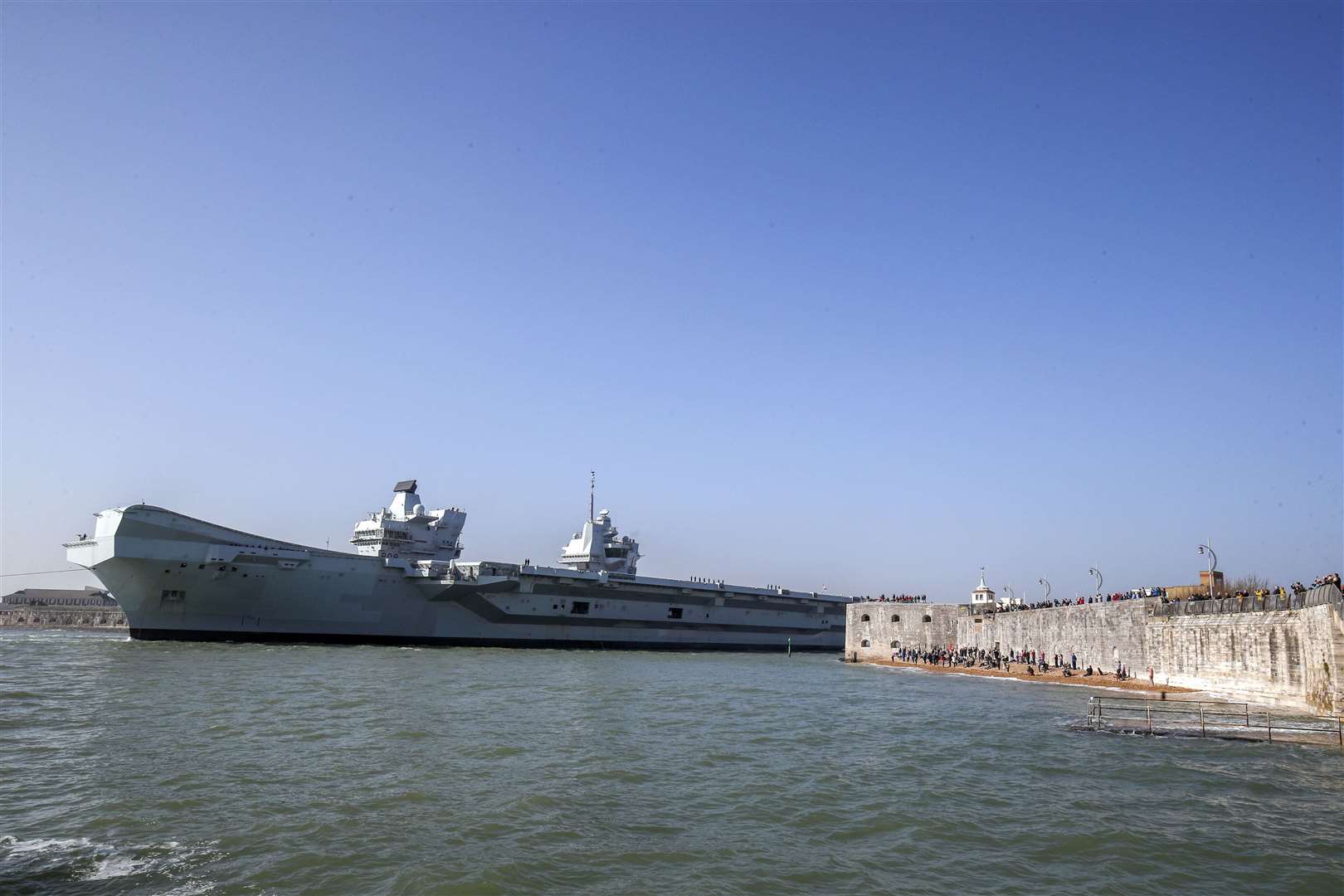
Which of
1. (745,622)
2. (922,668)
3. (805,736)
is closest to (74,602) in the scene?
(745,622)

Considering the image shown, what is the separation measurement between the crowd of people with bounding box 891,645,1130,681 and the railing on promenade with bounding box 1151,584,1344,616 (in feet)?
11.3

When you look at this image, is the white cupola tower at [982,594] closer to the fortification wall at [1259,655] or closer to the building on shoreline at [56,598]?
the fortification wall at [1259,655]

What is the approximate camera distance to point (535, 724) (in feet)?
58.7

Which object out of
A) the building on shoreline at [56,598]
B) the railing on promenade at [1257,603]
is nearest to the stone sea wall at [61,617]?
the building on shoreline at [56,598]

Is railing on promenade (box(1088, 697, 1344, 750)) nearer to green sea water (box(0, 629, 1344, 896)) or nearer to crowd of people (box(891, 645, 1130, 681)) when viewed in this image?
green sea water (box(0, 629, 1344, 896))

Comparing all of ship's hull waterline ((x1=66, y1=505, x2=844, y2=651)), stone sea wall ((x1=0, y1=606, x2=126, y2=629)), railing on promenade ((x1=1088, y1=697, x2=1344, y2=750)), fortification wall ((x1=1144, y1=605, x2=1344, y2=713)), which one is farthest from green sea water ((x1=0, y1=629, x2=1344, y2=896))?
stone sea wall ((x1=0, y1=606, x2=126, y2=629))

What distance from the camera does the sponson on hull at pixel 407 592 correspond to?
37.0m

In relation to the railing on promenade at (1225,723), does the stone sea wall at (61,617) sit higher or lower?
lower

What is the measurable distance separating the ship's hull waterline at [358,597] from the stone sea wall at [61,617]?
6902 cm

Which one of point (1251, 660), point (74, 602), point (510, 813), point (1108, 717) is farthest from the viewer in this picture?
point (74, 602)

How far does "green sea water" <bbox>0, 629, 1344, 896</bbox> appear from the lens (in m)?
8.51

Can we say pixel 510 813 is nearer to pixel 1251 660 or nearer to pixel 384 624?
pixel 1251 660

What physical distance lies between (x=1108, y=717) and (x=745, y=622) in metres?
37.7

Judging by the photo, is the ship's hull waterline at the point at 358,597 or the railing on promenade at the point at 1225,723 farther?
the ship's hull waterline at the point at 358,597
